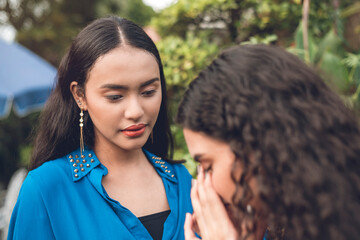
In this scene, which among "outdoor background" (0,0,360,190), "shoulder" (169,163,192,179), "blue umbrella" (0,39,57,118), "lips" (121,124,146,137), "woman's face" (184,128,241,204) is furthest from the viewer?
"blue umbrella" (0,39,57,118)

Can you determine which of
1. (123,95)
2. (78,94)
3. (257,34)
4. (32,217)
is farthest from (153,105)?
(257,34)

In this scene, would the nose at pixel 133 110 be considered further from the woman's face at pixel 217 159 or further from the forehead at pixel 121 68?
the woman's face at pixel 217 159

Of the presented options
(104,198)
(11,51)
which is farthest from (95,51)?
(11,51)

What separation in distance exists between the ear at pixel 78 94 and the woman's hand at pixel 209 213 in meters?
0.75

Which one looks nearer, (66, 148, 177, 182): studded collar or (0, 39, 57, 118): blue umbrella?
(66, 148, 177, 182): studded collar

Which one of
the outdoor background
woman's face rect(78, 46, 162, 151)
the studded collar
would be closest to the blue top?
the studded collar

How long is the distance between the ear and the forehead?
4.4 inches

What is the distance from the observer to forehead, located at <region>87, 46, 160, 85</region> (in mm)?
1735

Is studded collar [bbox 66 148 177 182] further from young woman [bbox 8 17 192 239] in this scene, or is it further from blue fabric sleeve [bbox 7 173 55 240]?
blue fabric sleeve [bbox 7 173 55 240]

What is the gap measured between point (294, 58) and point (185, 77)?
2093 mm

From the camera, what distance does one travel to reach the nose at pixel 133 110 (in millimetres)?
1747

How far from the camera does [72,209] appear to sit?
175cm

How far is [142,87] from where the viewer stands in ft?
5.89

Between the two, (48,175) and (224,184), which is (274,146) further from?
(48,175)
